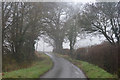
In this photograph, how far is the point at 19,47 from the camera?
17938mm

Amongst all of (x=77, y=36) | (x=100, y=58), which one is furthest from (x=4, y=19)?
(x=77, y=36)

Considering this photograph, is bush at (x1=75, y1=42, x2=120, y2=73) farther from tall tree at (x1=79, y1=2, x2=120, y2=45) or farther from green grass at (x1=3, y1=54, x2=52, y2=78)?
green grass at (x1=3, y1=54, x2=52, y2=78)

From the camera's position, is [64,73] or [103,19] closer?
[64,73]

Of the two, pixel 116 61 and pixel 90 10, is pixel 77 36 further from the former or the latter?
pixel 116 61

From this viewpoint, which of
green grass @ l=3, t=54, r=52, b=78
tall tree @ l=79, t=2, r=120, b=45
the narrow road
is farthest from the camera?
tall tree @ l=79, t=2, r=120, b=45

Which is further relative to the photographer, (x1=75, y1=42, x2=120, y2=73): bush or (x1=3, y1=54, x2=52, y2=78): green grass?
(x1=75, y1=42, x2=120, y2=73): bush

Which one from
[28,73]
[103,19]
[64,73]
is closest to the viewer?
[28,73]

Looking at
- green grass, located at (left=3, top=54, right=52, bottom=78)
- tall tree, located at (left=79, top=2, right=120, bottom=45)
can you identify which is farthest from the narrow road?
tall tree, located at (left=79, top=2, right=120, bottom=45)

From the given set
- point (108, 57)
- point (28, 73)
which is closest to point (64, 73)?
point (28, 73)

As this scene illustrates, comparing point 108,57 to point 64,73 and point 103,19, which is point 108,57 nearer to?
point 64,73

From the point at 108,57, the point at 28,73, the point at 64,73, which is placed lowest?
the point at 64,73

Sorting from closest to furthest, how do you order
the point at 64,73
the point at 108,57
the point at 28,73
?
1. the point at 28,73
2. the point at 64,73
3. the point at 108,57

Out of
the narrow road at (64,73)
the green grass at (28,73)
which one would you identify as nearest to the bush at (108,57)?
the narrow road at (64,73)

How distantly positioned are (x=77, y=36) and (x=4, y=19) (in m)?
14.5
